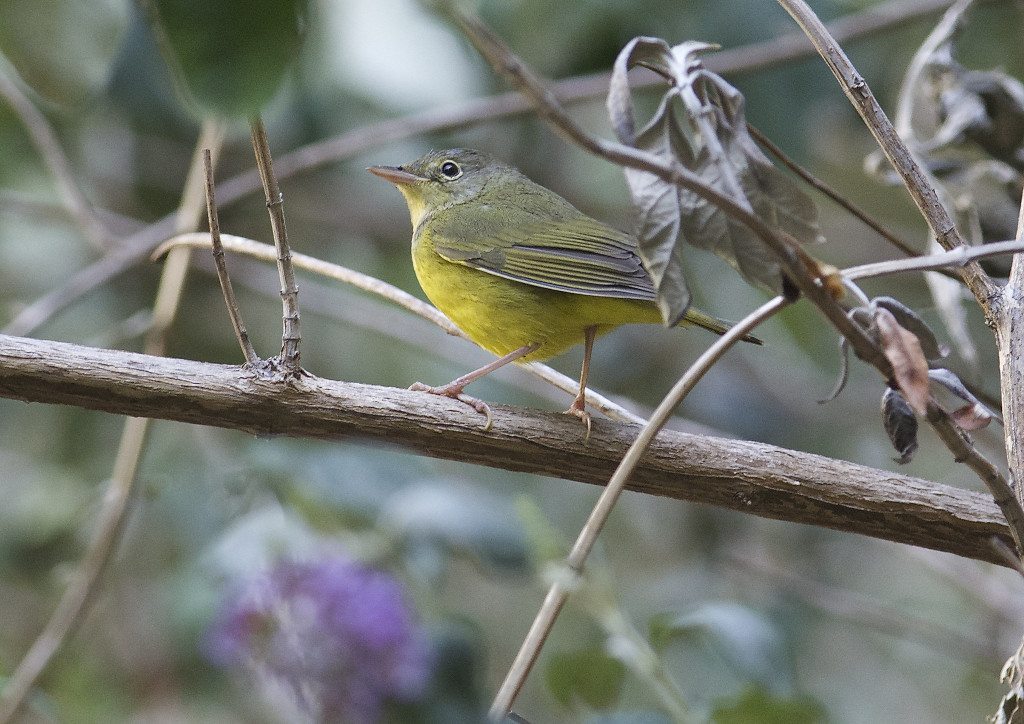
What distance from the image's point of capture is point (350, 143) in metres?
3.76

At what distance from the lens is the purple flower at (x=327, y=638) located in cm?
199

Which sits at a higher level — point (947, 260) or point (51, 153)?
point (51, 153)

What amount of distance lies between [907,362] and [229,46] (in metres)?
0.87

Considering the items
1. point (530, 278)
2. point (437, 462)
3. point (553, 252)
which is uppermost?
point (437, 462)

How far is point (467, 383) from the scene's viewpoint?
8.54 feet

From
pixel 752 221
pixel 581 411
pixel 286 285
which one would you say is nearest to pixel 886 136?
pixel 752 221

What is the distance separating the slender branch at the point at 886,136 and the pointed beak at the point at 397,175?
1.97m

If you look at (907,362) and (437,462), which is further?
Answer: (437,462)

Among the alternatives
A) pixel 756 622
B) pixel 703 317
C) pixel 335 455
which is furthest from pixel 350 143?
pixel 756 622

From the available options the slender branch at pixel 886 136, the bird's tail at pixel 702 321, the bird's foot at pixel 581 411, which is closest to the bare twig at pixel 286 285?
the bird's foot at pixel 581 411

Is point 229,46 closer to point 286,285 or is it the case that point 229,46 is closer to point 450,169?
point 286,285

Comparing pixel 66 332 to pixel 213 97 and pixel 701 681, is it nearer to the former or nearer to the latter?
pixel 701 681

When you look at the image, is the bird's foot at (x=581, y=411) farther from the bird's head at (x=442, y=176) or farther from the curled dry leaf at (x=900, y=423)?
the bird's head at (x=442, y=176)

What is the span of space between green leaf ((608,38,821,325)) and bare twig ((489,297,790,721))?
0.07 metres
